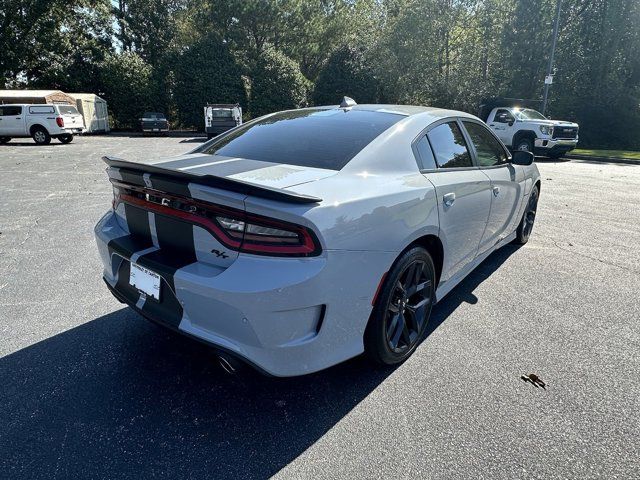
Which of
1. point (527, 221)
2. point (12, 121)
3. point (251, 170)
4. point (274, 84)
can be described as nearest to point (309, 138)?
point (251, 170)

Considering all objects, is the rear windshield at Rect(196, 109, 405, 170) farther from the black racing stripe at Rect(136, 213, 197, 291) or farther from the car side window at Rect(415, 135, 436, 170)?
the black racing stripe at Rect(136, 213, 197, 291)

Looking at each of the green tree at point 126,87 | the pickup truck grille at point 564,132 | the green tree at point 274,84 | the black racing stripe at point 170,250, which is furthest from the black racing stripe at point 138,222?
the green tree at point 126,87

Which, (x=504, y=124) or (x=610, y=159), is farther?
(x=610, y=159)

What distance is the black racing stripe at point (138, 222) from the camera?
93.7 inches

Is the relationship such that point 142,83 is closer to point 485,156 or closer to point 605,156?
point 605,156

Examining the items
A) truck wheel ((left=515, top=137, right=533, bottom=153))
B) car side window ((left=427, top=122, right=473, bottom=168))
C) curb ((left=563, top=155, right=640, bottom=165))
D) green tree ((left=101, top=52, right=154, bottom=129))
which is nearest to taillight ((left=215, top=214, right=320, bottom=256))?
car side window ((left=427, top=122, right=473, bottom=168))

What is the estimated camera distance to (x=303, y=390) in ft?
8.07

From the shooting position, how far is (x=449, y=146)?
3.21 m

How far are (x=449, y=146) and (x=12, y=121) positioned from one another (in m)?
22.6

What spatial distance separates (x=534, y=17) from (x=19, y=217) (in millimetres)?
27664

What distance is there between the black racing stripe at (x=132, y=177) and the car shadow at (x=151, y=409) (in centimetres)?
96

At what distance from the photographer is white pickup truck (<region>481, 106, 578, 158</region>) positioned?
15156mm

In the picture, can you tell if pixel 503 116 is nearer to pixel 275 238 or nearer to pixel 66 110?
pixel 275 238

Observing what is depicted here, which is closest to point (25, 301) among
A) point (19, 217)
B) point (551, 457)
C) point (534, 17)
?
point (19, 217)
